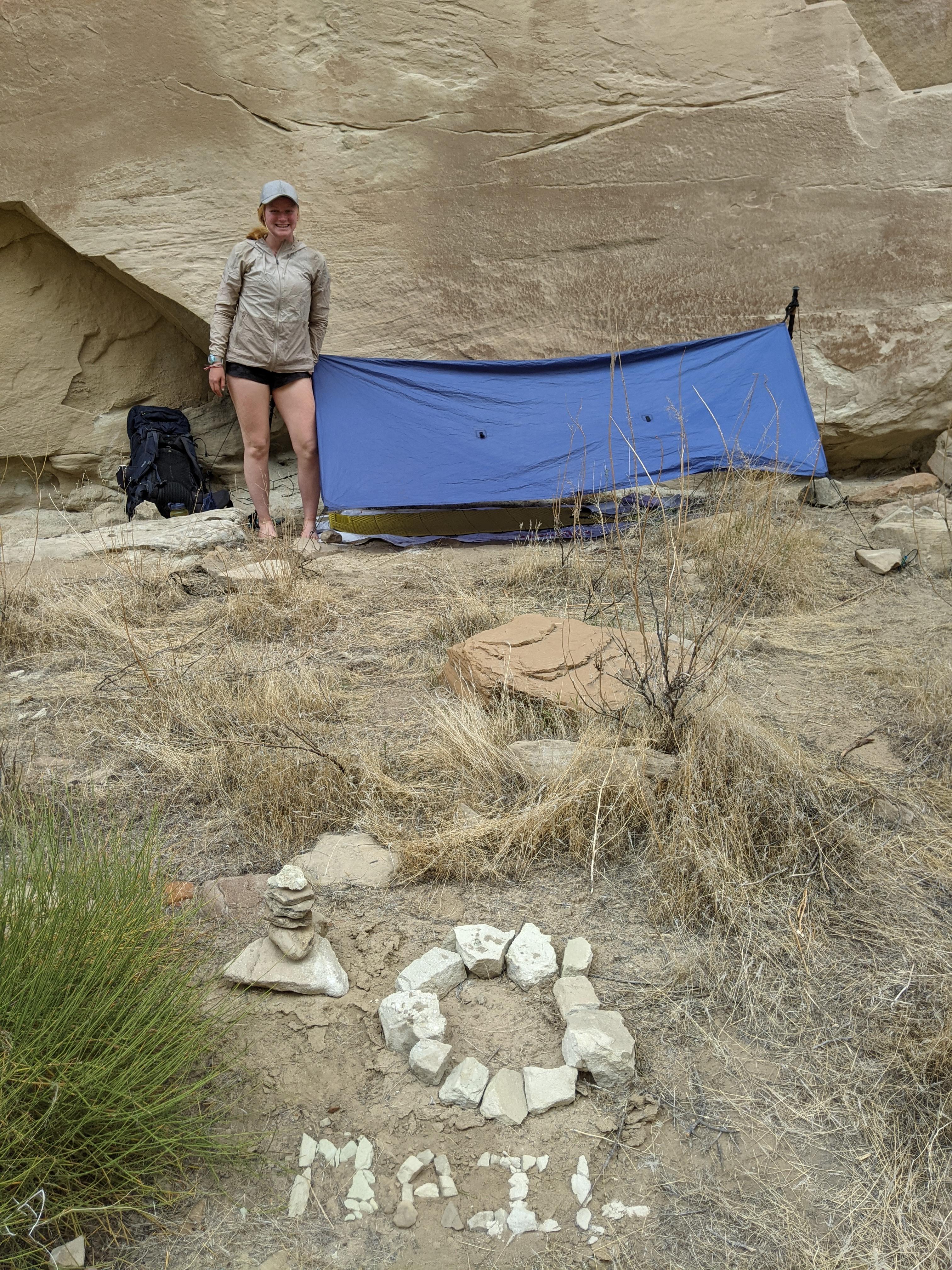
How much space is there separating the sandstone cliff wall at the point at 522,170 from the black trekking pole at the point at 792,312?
0.44 metres

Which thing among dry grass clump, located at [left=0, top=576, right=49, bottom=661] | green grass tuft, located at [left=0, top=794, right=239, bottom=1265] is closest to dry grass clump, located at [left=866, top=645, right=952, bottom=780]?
green grass tuft, located at [left=0, top=794, right=239, bottom=1265]

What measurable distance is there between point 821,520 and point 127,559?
320cm

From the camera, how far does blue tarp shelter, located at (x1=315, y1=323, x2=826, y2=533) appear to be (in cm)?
450

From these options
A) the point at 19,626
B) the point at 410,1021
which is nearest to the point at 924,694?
the point at 410,1021

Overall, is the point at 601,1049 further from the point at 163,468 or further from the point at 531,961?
the point at 163,468

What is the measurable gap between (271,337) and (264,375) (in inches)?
7.8

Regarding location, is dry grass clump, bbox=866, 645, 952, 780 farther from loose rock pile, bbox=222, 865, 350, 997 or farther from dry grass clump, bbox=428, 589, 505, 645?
loose rock pile, bbox=222, 865, 350, 997

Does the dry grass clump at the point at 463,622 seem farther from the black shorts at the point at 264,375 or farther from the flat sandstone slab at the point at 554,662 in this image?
the black shorts at the point at 264,375

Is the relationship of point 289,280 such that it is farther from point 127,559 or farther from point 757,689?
point 757,689

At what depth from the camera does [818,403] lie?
17.7ft

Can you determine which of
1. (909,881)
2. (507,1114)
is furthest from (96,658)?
(909,881)

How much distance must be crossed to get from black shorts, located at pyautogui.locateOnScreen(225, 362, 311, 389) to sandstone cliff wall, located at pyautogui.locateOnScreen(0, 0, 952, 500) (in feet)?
2.81

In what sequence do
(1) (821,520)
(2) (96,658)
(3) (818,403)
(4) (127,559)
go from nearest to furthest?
(2) (96,658) < (4) (127,559) < (1) (821,520) < (3) (818,403)

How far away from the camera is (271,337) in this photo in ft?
14.1
